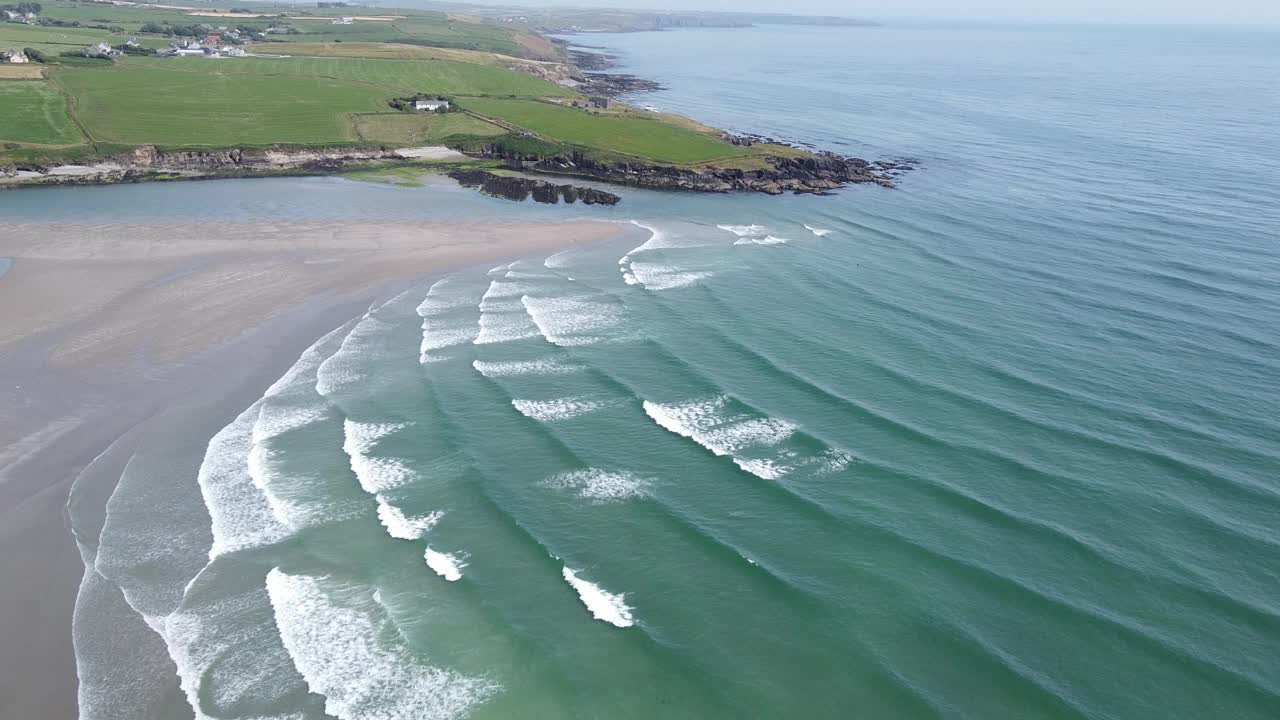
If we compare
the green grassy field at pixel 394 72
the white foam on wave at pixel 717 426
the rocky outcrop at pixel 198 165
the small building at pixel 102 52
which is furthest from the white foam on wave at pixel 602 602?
the small building at pixel 102 52

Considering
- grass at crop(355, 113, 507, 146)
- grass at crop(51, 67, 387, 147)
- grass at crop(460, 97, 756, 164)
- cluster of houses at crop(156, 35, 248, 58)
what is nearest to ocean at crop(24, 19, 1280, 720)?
grass at crop(460, 97, 756, 164)

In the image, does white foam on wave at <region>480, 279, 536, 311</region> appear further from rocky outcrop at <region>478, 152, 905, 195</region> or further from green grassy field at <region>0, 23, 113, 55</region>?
green grassy field at <region>0, 23, 113, 55</region>

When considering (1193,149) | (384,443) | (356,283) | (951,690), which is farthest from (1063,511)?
(1193,149)

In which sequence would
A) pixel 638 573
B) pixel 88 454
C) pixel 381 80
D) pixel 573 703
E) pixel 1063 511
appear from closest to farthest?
1. pixel 573 703
2. pixel 638 573
3. pixel 1063 511
4. pixel 88 454
5. pixel 381 80

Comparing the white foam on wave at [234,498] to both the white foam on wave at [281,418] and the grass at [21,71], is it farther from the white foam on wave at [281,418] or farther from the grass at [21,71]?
the grass at [21,71]

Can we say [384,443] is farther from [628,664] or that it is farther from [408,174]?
[408,174]

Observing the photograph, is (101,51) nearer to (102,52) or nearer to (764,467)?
(102,52)
